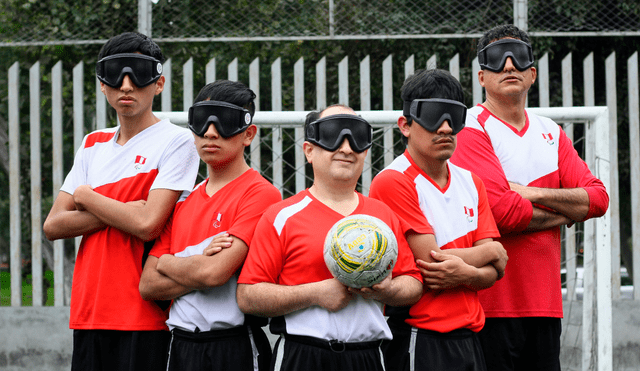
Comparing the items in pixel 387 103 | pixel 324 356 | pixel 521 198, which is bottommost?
pixel 324 356

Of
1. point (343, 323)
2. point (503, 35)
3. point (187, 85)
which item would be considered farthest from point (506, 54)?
point (187, 85)

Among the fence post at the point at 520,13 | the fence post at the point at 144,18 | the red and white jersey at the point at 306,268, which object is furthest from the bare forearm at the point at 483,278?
the fence post at the point at 144,18

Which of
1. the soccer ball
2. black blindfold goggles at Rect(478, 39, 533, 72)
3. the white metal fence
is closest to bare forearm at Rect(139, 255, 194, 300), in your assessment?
the soccer ball

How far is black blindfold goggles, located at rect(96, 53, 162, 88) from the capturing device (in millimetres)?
3066

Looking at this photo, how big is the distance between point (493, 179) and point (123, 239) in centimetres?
187

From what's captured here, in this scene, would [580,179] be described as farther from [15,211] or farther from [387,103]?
[15,211]

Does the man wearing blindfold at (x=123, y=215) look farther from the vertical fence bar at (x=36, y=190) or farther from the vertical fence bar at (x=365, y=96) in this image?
the vertical fence bar at (x=36, y=190)

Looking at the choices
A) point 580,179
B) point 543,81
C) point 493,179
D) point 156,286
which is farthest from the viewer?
point 543,81

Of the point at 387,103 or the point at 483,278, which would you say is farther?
the point at 387,103

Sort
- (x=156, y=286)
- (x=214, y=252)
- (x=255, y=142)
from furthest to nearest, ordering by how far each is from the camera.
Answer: (x=255, y=142) < (x=156, y=286) < (x=214, y=252)

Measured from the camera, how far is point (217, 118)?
113 inches

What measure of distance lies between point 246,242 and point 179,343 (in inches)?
22.5

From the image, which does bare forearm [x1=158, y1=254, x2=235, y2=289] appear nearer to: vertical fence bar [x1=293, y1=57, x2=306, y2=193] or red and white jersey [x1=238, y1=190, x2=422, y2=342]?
red and white jersey [x1=238, y1=190, x2=422, y2=342]

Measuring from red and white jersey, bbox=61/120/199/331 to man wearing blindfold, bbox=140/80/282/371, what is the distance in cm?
15
